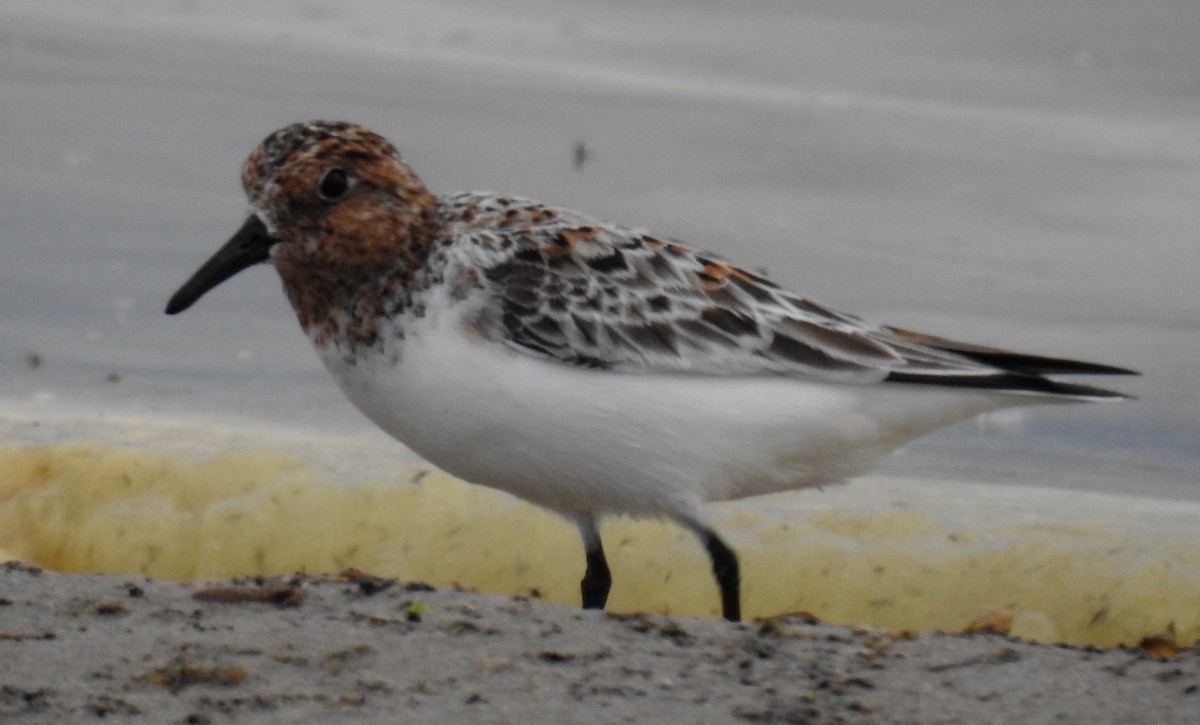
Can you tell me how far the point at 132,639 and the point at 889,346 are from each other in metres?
2.53

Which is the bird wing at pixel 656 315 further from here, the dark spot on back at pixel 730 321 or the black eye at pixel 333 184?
the black eye at pixel 333 184

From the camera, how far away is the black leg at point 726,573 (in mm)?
6227

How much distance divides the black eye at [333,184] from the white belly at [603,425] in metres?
0.51

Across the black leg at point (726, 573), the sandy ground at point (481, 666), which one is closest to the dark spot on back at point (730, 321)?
the black leg at point (726, 573)

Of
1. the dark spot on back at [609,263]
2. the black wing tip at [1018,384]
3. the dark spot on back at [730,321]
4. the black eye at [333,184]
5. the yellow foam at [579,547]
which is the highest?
the black eye at [333,184]

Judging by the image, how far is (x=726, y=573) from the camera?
248 inches

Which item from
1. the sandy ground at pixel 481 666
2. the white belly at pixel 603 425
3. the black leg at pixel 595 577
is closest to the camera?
the sandy ground at pixel 481 666

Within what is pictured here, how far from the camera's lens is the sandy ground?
14.9 ft

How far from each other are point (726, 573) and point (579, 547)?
1.09m

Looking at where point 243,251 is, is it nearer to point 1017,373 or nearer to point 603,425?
point 603,425

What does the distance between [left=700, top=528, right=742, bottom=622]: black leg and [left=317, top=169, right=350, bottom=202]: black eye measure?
149 cm

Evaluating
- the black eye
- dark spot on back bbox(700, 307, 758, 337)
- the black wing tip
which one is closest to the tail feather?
the black wing tip

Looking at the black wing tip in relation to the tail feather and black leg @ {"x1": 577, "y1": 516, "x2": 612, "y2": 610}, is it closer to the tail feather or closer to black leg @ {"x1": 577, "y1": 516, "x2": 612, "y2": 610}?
the tail feather

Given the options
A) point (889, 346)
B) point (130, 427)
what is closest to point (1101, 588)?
point (889, 346)
